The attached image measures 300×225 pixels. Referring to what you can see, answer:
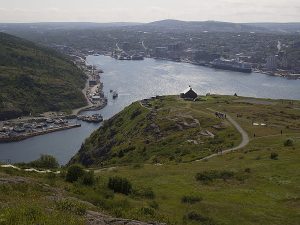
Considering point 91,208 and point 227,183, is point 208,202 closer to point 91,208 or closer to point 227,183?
point 227,183

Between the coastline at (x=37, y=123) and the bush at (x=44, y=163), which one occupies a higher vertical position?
the bush at (x=44, y=163)

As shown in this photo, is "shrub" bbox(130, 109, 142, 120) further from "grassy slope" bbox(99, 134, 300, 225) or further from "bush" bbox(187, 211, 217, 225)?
"bush" bbox(187, 211, 217, 225)

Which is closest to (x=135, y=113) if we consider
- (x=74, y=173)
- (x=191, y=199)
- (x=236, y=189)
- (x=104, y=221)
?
(x=236, y=189)

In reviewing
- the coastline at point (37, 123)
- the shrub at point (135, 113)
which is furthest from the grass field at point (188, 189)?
the coastline at point (37, 123)

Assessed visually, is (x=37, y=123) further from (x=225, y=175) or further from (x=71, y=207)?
(x=71, y=207)

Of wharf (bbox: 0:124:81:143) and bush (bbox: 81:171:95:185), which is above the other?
bush (bbox: 81:171:95:185)

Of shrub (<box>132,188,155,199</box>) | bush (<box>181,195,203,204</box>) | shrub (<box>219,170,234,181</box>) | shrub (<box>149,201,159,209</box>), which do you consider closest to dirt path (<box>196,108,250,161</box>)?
shrub (<box>219,170,234,181</box>)

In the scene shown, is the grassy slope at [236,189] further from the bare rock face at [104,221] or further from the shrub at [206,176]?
the bare rock face at [104,221]

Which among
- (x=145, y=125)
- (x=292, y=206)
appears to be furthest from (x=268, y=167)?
(x=145, y=125)
